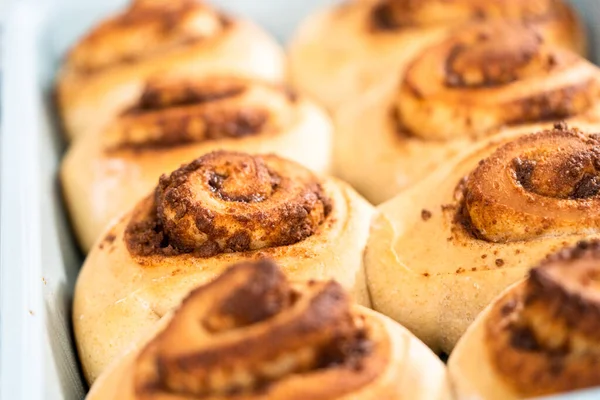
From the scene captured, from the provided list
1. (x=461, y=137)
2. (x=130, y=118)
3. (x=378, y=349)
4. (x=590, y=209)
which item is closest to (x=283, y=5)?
(x=130, y=118)

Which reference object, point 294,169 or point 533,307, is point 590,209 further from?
point 294,169

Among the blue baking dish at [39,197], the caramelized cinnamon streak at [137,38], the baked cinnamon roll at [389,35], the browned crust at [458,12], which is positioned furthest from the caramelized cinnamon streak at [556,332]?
the caramelized cinnamon streak at [137,38]

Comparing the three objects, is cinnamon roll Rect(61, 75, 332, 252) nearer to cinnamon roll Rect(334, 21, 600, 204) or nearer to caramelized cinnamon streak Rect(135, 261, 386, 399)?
cinnamon roll Rect(334, 21, 600, 204)

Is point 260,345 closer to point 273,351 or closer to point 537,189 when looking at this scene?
point 273,351

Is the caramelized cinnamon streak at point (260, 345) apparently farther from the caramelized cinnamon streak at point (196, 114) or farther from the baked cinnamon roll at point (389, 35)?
the baked cinnamon roll at point (389, 35)

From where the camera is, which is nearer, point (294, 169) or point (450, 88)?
point (294, 169)

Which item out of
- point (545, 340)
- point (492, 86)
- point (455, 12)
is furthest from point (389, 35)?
point (545, 340)

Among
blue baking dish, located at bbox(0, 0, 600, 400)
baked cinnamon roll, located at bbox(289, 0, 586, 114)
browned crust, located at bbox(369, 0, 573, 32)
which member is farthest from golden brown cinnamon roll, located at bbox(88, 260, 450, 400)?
browned crust, located at bbox(369, 0, 573, 32)

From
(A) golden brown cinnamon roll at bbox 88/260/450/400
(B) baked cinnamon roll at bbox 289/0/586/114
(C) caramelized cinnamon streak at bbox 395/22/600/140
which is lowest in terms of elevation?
(B) baked cinnamon roll at bbox 289/0/586/114
